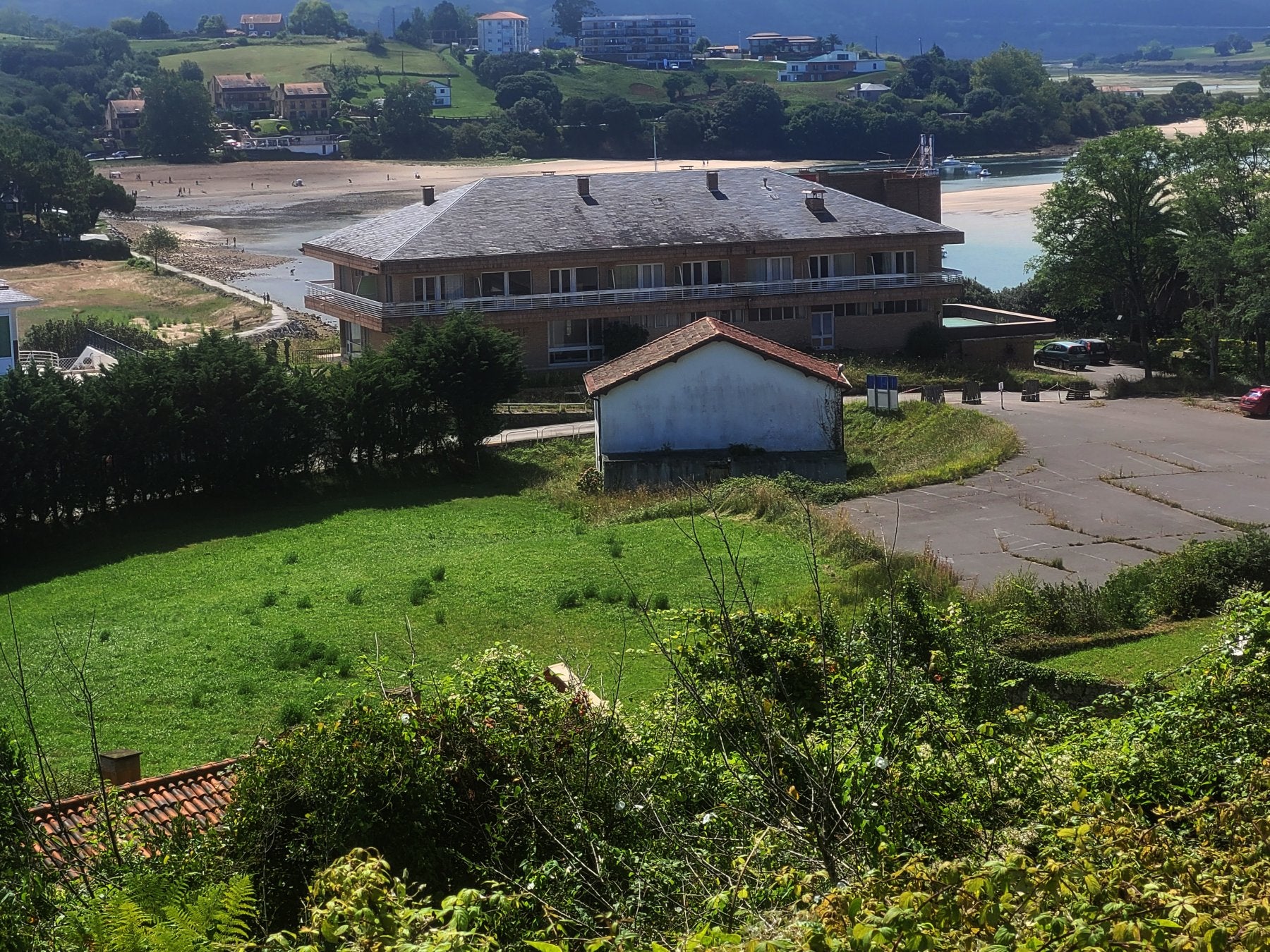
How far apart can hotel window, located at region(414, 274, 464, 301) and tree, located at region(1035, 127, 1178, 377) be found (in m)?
21.9

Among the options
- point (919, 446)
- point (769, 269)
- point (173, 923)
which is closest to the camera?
point (173, 923)

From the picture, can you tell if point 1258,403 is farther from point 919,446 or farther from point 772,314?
point 772,314

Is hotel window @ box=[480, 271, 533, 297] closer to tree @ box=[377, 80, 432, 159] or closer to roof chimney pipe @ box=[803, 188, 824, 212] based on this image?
roof chimney pipe @ box=[803, 188, 824, 212]

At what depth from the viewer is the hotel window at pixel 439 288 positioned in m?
47.4

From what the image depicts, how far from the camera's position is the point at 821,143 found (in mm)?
161500

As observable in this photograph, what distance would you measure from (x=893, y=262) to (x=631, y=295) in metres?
9.94

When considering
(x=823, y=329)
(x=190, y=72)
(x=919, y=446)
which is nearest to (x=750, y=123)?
(x=190, y=72)

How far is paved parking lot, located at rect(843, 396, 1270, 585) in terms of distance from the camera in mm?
26609

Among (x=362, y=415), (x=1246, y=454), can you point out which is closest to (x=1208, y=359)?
(x=1246, y=454)

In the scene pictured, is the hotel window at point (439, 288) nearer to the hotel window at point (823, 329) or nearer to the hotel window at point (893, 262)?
the hotel window at point (823, 329)

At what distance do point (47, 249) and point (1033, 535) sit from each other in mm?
84829

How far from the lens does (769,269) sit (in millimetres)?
51438

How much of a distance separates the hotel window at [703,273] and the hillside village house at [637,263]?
0.07 metres

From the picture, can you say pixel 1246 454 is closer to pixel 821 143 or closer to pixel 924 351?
pixel 924 351
